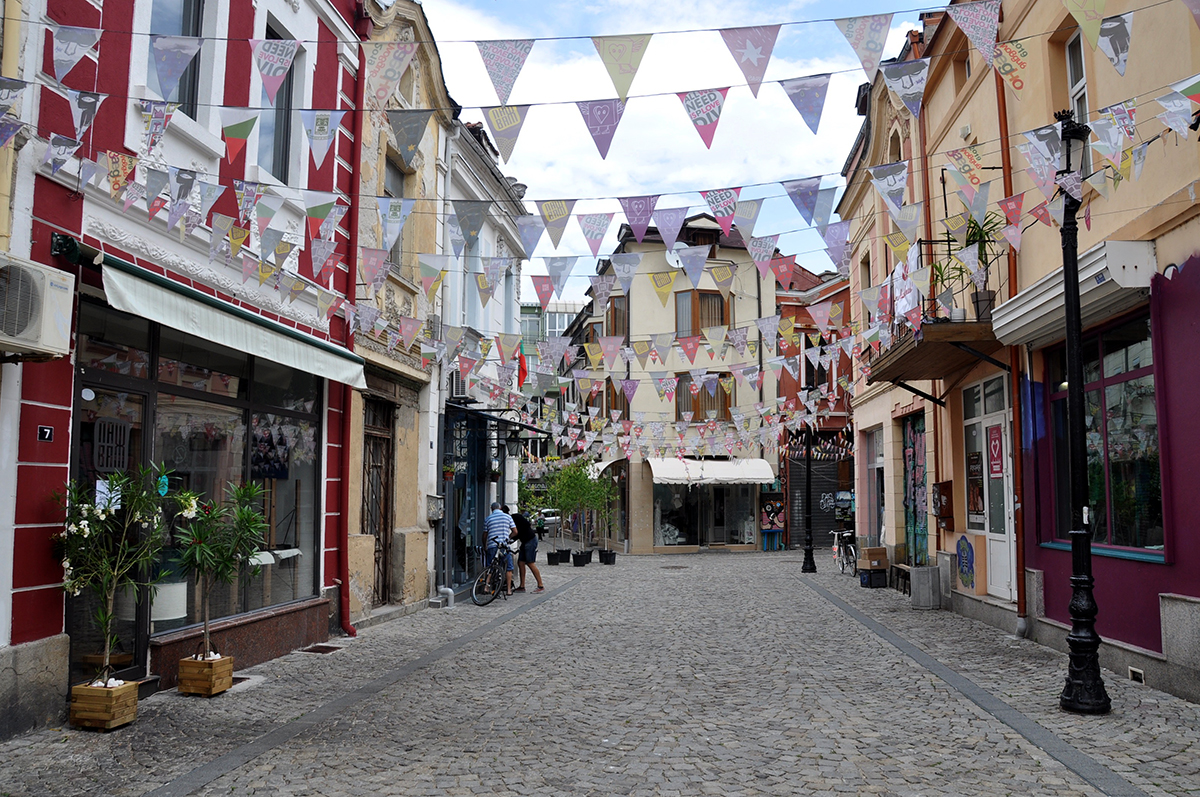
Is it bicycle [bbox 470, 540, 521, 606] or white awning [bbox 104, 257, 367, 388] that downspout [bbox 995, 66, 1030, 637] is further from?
bicycle [bbox 470, 540, 521, 606]

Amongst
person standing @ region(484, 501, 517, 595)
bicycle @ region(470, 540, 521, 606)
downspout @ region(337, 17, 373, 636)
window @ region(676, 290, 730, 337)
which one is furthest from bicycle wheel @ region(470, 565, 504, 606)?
window @ region(676, 290, 730, 337)

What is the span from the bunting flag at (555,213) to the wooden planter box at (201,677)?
4.93m

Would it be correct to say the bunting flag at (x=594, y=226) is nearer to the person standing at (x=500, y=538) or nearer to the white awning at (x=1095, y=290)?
the white awning at (x=1095, y=290)

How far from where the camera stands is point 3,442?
5.84 metres

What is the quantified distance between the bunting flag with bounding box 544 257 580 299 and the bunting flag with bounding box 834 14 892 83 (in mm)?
4696

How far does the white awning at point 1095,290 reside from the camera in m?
7.51

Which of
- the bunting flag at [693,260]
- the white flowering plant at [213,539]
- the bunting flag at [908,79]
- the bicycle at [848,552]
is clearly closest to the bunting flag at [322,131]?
the white flowering plant at [213,539]

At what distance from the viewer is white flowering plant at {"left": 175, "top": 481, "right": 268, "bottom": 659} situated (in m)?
7.23

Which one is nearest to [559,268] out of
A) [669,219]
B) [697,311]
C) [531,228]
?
[531,228]

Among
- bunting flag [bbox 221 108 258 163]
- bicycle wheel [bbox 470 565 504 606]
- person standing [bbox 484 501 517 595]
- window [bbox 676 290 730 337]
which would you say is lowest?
bicycle wheel [bbox 470 565 504 606]

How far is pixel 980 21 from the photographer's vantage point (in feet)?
20.6

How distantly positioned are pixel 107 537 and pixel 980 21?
7.48 metres

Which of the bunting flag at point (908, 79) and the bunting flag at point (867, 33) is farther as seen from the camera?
the bunting flag at point (908, 79)

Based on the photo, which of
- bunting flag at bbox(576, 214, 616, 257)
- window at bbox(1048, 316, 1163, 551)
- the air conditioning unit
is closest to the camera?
the air conditioning unit
